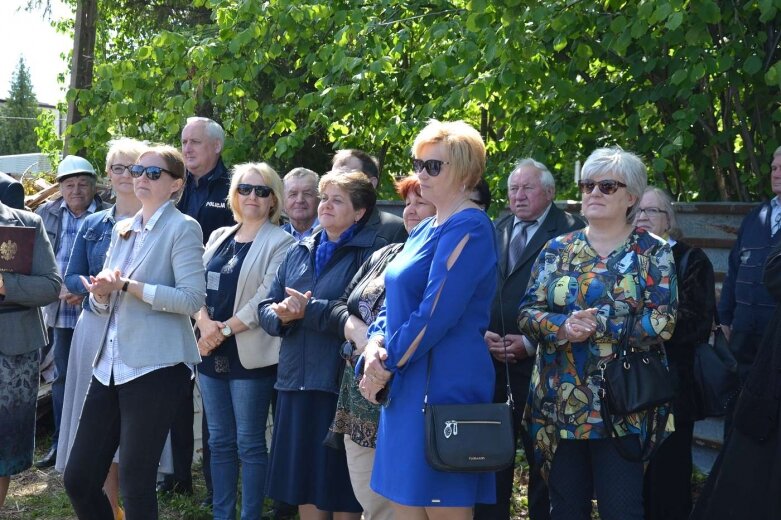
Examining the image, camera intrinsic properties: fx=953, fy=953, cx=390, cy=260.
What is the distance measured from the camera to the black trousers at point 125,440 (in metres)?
4.14

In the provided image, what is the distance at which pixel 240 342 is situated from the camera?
5004mm

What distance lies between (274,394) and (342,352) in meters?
1.38

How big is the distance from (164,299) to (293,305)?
60 centimetres

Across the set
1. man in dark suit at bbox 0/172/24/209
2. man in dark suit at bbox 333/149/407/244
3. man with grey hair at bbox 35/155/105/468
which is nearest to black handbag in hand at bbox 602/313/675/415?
man in dark suit at bbox 333/149/407/244

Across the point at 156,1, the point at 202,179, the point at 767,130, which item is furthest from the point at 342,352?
the point at 156,1

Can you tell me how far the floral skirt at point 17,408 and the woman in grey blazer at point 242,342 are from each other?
2.85ft

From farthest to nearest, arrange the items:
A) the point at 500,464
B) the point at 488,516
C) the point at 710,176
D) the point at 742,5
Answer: the point at 710,176 < the point at 742,5 < the point at 488,516 < the point at 500,464

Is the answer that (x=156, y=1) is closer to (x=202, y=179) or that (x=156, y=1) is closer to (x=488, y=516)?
(x=202, y=179)

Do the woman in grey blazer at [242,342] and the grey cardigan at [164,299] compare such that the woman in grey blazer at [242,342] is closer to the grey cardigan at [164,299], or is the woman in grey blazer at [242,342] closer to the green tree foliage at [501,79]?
the grey cardigan at [164,299]

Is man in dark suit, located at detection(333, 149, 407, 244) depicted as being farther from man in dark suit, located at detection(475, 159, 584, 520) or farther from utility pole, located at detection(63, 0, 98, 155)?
utility pole, located at detection(63, 0, 98, 155)

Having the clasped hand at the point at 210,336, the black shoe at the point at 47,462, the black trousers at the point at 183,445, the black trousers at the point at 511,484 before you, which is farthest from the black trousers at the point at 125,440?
the black shoe at the point at 47,462

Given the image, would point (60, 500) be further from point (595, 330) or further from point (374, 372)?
point (595, 330)

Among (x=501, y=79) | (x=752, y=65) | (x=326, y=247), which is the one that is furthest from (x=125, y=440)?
(x=752, y=65)

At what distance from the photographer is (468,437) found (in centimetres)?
340
